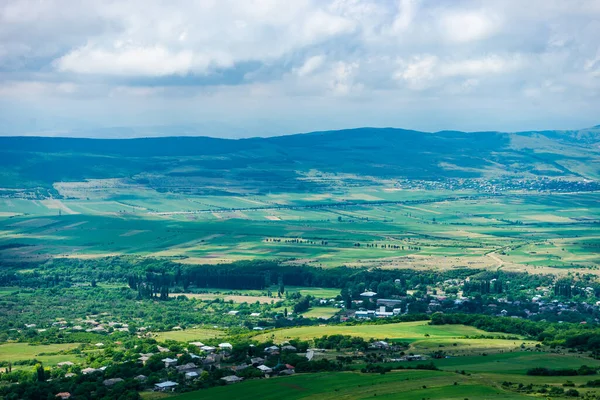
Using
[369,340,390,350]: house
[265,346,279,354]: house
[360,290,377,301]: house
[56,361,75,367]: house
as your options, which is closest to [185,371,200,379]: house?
[265,346,279,354]: house

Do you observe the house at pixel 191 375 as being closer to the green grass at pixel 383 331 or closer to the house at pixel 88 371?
the house at pixel 88 371

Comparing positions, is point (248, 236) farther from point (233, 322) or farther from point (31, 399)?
point (31, 399)

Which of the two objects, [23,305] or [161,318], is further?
[23,305]

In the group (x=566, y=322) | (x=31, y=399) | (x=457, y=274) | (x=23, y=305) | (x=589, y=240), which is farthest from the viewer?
(x=589, y=240)

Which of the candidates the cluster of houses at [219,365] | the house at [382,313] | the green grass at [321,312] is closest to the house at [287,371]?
the cluster of houses at [219,365]

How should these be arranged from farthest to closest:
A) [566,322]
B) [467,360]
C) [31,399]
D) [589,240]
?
[589,240] < [566,322] < [467,360] < [31,399]

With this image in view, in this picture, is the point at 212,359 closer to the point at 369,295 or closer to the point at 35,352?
the point at 35,352

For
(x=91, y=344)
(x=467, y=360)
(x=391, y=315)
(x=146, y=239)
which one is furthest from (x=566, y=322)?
(x=146, y=239)

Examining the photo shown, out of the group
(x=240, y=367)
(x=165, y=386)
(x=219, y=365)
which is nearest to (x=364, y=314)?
(x=219, y=365)
